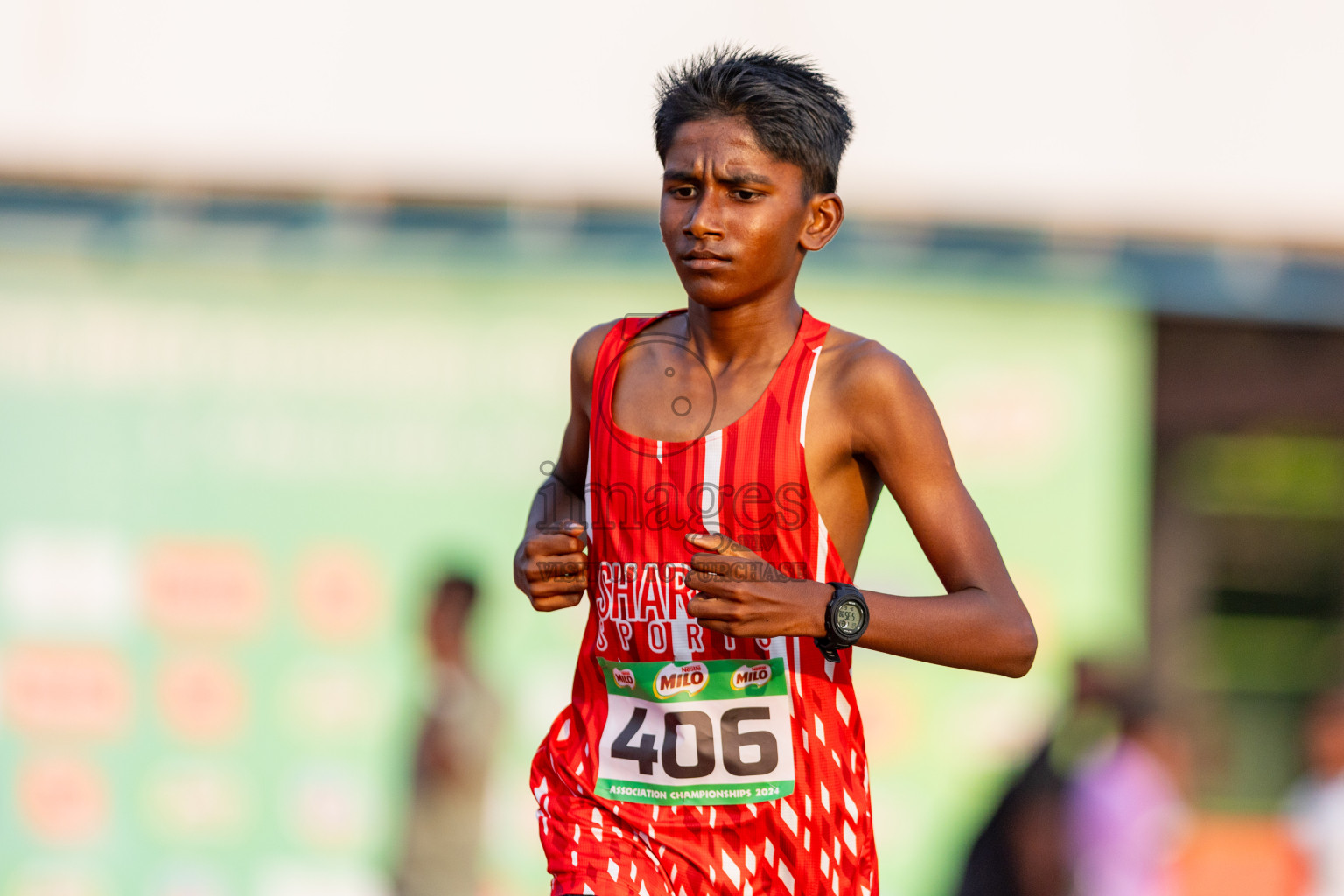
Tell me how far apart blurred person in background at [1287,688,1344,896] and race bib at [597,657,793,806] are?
504 cm

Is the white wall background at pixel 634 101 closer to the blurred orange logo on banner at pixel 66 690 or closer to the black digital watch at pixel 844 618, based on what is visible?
the blurred orange logo on banner at pixel 66 690

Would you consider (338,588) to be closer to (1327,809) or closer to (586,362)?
(1327,809)

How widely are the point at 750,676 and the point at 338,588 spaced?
553 centimetres

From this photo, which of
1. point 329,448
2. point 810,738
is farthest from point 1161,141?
point 810,738

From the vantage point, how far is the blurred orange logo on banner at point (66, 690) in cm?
755

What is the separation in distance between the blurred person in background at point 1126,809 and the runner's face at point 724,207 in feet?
15.3

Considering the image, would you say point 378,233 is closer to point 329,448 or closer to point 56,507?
point 329,448

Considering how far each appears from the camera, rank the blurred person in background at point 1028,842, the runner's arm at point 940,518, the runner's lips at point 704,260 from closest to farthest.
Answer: the runner's arm at point 940,518 → the runner's lips at point 704,260 → the blurred person in background at point 1028,842

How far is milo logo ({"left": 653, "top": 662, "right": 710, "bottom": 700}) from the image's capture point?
2562 millimetres

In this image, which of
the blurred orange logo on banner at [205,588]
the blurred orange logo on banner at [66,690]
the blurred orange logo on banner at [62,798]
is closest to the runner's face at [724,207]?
the blurred orange logo on banner at [205,588]

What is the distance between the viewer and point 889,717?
26.2 feet

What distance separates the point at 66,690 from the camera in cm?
758

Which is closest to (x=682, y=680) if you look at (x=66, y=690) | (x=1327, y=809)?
(x=1327, y=809)

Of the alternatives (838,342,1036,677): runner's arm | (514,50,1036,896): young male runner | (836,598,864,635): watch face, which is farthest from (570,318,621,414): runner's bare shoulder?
(836,598,864,635): watch face
